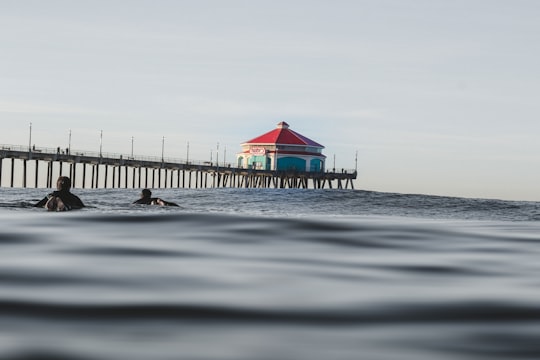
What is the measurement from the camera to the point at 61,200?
1371cm

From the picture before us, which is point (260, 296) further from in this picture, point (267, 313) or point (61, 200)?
point (61, 200)

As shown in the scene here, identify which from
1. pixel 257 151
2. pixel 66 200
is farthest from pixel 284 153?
pixel 66 200

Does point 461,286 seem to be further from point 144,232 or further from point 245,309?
point 144,232

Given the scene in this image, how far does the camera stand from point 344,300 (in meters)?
4.14

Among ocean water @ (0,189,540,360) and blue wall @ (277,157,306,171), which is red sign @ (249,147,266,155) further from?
ocean water @ (0,189,540,360)

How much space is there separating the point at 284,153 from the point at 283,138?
238cm

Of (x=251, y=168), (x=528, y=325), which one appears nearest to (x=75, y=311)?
(x=528, y=325)

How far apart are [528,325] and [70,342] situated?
2.03 meters

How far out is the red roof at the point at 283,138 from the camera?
94625 millimetres

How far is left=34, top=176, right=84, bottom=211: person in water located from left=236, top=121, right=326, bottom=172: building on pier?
76.7 m

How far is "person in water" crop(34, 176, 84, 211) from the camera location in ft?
44.1

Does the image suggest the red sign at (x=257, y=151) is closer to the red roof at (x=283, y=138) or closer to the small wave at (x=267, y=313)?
the red roof at (x=283, y=138)

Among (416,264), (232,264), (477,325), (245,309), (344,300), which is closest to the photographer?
(477,325)

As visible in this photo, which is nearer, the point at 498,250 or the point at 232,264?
the point at 232,264
